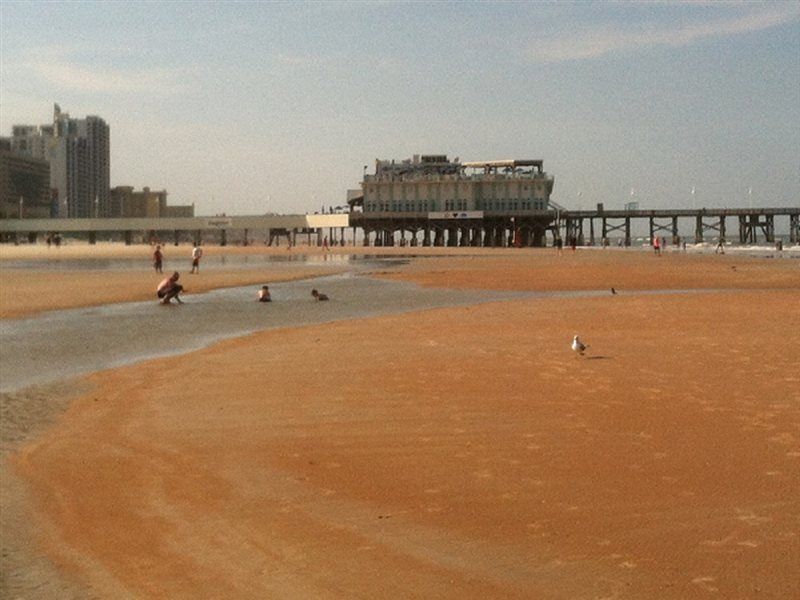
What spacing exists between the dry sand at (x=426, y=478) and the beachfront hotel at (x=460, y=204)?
326 ft

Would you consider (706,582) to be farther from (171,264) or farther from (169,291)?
(171,264)

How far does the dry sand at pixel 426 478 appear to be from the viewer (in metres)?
4.61

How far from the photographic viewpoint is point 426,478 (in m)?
6.21

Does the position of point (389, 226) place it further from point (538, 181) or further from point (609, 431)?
point (609, 431)

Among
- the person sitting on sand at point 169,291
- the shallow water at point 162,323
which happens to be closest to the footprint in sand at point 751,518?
the shallow water at point 162,323

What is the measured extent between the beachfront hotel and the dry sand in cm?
9946

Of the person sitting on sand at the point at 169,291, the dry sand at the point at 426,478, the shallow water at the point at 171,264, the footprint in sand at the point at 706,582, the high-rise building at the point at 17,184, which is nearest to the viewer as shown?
the footprint in sand at the point at 706,582

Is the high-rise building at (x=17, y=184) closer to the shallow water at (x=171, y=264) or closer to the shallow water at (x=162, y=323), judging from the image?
the shallow water at (x=171, y=264)

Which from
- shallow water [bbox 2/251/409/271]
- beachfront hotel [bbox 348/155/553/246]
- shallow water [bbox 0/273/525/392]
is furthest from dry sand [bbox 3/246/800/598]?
beachfront hotel [bbox 348/155/553/246]

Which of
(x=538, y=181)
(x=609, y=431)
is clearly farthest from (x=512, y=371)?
(x=538, y=181)

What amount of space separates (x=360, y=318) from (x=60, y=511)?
12.5 metres

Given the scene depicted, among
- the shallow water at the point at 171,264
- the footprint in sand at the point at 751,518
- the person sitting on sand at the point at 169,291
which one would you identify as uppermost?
the shallow water at the point at 171,264

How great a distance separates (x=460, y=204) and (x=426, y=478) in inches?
4331

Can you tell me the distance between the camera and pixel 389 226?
11856 centimetres
